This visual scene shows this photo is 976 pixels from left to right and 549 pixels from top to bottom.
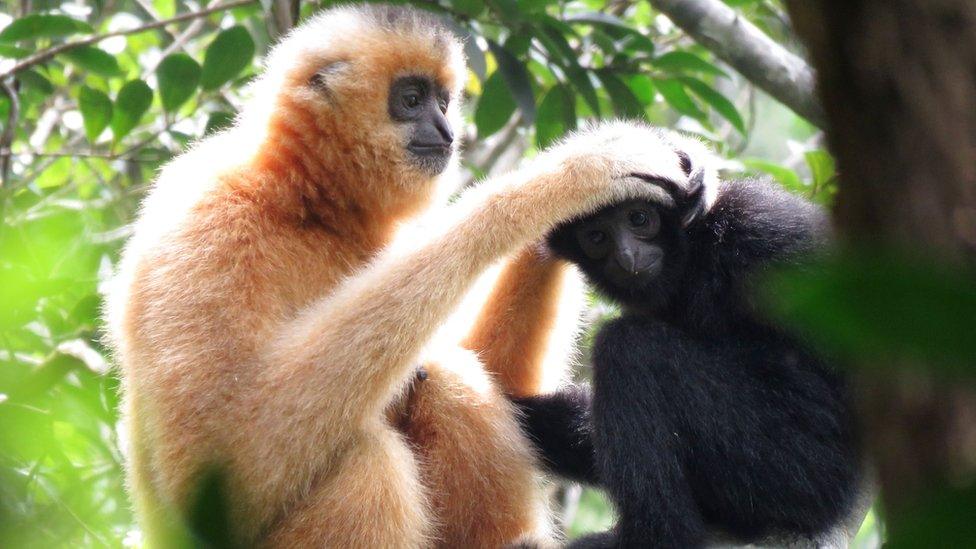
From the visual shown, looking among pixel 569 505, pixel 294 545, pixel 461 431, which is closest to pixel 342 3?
pixel 461 431

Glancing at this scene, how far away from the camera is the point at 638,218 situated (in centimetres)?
510

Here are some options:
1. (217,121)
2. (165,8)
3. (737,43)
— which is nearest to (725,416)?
(737,43)

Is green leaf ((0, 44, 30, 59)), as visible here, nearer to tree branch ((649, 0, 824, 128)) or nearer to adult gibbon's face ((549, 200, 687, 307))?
adult gibbon's face ((549, 200, 687, 307))

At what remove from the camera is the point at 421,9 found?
6203mm

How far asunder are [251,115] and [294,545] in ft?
8.09

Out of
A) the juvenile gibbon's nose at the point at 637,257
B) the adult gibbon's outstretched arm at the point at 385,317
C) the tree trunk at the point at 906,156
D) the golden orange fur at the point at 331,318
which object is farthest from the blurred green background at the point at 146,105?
the tree trunk at the point at 906,156

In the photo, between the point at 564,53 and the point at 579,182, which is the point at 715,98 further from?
the point at 579,182

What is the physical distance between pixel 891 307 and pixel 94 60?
258 inches

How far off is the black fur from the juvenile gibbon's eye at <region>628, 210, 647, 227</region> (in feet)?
1.23

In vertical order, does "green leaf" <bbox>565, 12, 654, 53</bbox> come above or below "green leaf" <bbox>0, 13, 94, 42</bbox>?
below

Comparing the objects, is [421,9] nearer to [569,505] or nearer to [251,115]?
[251,115]

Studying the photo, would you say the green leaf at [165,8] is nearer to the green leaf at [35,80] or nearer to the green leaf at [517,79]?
the green leaf at [35,80]

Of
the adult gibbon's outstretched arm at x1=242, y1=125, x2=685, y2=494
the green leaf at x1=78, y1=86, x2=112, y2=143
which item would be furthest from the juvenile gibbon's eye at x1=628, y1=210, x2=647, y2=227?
the green leaf at x1=78, y1=86, x2=112, y2=143

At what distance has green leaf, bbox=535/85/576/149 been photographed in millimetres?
7012
